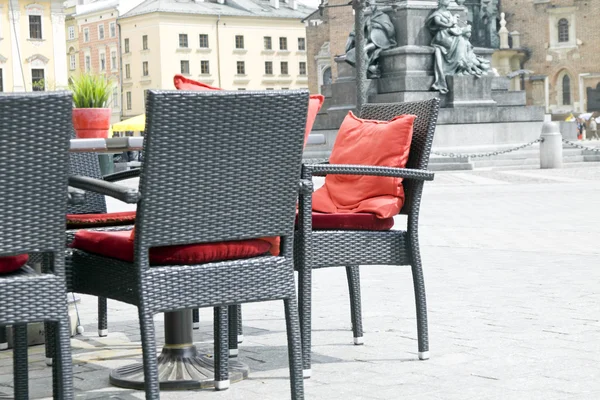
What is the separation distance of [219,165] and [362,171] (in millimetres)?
985

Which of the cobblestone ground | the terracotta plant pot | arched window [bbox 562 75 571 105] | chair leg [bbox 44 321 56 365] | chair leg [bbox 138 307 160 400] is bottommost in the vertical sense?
the cobblestone ground

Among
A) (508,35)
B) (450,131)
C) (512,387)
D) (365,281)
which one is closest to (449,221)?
(365,281)

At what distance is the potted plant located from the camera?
4.62 meters

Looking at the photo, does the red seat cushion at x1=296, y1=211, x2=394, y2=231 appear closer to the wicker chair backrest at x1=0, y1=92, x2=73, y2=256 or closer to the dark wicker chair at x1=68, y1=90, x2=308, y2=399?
the dark wicker chair at x1=68, y1=90, x2=308, y2=399

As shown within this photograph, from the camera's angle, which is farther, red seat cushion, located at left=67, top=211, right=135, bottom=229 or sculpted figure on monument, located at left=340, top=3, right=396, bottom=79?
sculpted figure on monument, located at left=340, top=3, right=396, bottom=79

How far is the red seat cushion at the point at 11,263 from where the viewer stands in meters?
3.26

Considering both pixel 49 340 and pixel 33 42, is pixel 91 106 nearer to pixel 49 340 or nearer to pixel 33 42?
pixel 49 340

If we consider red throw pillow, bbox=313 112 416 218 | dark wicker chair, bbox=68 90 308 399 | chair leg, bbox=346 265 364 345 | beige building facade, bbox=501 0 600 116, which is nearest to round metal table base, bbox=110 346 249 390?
dark wicker chair, bbox=68 90 308 399

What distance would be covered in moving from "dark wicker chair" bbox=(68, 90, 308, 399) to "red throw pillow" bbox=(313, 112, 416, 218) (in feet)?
3.49

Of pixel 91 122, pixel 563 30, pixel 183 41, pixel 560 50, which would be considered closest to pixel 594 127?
pixel 560 50

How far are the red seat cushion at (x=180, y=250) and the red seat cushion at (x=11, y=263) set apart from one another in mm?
411

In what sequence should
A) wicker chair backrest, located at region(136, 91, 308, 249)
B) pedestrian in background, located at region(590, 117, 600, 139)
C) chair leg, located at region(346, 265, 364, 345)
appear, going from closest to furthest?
wicker chair backrest, located at region(136, 91, 308, 249), chair leg, located at region(346, 265, 364, 345), pedestrian in background, located at region(590, 117, 600, 139)

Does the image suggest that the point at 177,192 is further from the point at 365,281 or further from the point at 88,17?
the point at 88,17

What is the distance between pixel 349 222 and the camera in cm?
473
